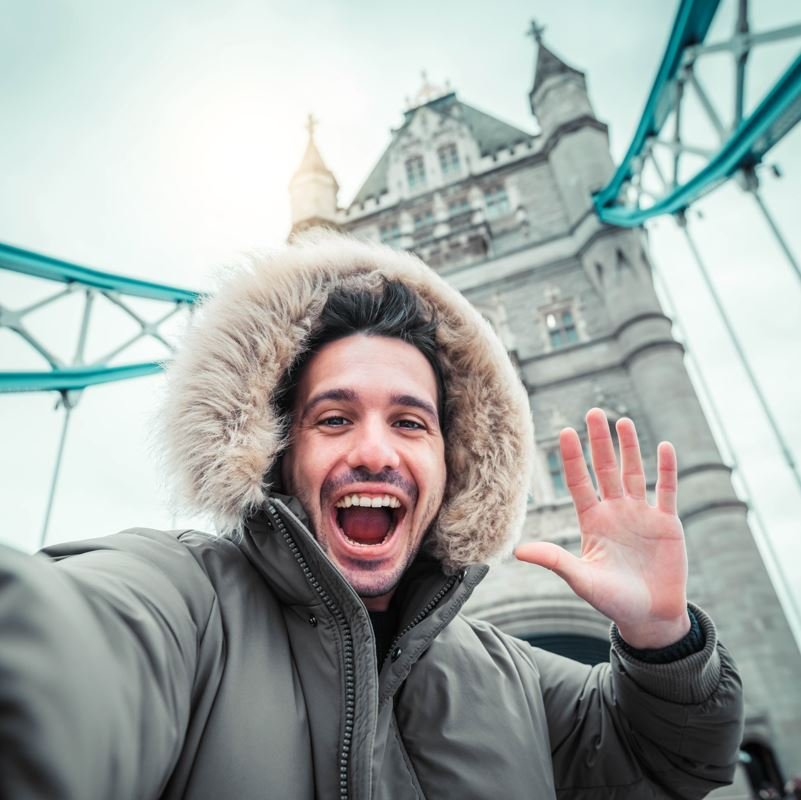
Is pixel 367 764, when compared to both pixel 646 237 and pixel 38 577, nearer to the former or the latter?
pixel 38 577

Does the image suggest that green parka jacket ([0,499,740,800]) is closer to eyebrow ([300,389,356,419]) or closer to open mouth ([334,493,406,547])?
open mouth ([334,493,406,547])

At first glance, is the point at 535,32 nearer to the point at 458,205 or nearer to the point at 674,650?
the point at 458,205

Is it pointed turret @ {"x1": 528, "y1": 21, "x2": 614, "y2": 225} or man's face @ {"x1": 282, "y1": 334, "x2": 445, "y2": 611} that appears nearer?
man's face @ {"x1": 282, "y1": 334, "x2": 445, "y2": 611}

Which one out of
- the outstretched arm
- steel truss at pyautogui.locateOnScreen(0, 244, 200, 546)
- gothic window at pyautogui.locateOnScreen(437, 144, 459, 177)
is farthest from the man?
gothic window at pyautogui.locateOnScreen(437, 144, 459, 177)

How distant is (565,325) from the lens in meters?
9.62

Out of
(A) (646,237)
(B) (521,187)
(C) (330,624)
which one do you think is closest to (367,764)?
(C) (330,624)

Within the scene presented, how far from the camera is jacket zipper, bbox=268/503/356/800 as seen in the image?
96 cm

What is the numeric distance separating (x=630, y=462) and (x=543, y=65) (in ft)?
43.9

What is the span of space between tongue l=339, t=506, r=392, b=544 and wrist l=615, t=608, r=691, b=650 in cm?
71

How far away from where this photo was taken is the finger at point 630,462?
1.53 m

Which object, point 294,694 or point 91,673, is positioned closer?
point 91,673

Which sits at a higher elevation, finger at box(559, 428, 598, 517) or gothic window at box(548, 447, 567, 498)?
gothic window at box(548, 447, 567, 498)

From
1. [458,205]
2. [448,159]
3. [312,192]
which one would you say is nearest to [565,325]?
[458,205]

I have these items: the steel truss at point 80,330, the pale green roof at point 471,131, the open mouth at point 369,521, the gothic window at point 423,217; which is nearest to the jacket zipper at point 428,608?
the open mouth at point 369,521
